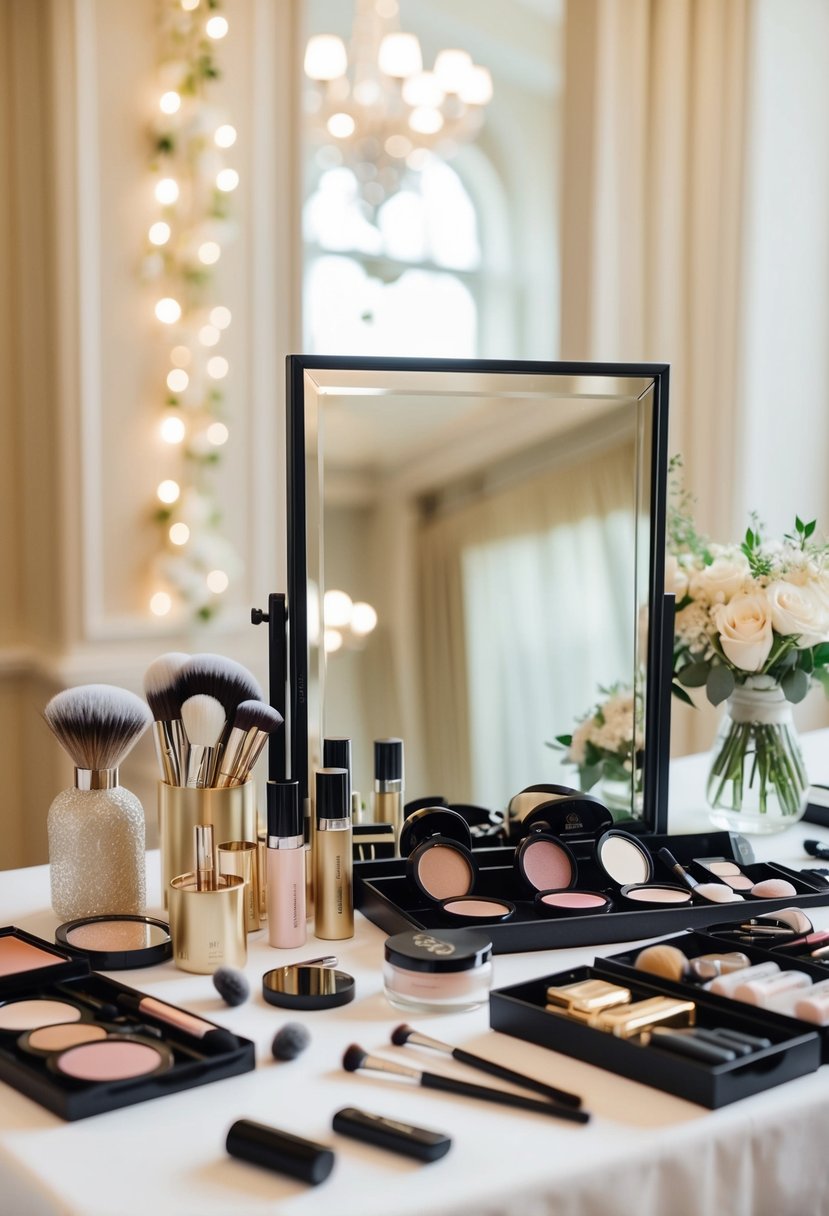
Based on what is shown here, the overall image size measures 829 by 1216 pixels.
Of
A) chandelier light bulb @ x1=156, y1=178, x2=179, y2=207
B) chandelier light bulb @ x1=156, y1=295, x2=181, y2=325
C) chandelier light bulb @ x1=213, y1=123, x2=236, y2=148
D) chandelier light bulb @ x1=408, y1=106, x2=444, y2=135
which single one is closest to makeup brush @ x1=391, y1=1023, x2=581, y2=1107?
chandelier light bulb @ x1=156, y1=295, x2=181, y2=325

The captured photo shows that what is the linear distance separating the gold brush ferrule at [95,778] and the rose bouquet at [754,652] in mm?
695

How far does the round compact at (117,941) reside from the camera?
1.00m

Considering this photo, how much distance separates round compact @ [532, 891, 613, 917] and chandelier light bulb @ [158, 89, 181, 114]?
2.24 metres

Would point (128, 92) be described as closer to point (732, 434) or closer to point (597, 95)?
point (597, 95)

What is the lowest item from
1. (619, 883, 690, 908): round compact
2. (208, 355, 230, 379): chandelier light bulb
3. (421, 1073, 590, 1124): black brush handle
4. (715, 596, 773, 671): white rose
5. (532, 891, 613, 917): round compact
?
(421, 1073, 590, 1124): black brush handle

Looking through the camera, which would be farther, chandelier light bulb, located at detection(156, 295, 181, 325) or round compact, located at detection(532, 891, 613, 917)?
chandelier light bulb, located at detection(156, 295, 181, 325)

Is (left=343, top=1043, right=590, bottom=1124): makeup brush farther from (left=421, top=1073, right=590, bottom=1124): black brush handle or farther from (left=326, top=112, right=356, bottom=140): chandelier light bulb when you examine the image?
(left=326, top=112, right=356, bottom=140): chandelier light bulb

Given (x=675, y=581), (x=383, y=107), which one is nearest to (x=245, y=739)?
(x=675, y=581)

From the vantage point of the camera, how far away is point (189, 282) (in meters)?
2.85

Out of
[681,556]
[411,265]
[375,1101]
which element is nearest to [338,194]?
[411,265]

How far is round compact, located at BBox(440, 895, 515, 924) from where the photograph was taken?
3.51ft

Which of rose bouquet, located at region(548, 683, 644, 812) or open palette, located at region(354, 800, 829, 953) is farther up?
rose bouquet, located at region(548, 683, 644, 812)

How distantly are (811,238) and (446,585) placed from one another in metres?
2.07

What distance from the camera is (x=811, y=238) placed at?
9.91ft
